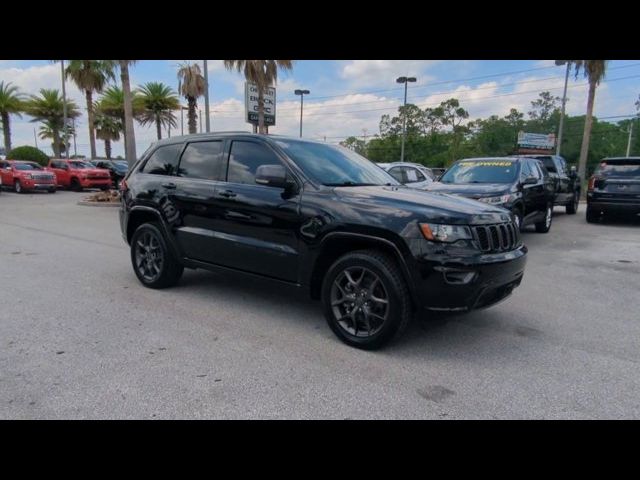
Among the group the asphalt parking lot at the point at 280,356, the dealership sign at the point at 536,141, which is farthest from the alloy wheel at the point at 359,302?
the dealership sign at the point at 536,141

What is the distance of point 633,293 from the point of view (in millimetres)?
5820

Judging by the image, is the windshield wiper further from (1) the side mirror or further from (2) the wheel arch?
(2) the wheel arch

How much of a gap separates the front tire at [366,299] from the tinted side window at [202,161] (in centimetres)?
191

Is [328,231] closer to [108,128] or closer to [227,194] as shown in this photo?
[227,194]

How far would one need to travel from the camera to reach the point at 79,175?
23.8 meters

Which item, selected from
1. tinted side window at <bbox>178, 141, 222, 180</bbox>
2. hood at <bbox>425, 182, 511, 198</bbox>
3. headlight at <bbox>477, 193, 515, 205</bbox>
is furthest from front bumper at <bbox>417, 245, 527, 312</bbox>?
headlight at <bbox>477, 193, 515, 205</bbox>

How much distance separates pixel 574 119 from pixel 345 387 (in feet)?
263

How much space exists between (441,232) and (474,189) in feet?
17.3

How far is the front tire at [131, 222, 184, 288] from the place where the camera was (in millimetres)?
5402

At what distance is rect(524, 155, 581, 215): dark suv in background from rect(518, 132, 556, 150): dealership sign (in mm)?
34024

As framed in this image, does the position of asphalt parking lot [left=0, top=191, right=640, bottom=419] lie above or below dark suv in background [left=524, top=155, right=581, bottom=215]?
below

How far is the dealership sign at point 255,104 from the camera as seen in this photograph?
59.2ft

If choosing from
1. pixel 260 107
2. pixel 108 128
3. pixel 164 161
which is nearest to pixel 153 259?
pixel 164 161
